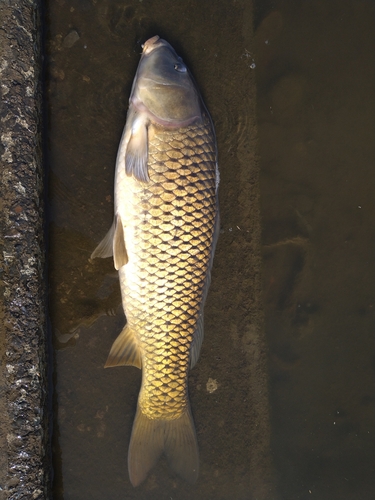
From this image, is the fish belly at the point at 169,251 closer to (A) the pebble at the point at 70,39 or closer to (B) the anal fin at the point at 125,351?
(B) the anal fin at the point at 125,351

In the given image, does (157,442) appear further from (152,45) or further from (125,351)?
(152,45)

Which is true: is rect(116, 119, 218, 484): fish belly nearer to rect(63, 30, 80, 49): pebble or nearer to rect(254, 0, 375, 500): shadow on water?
rect(254, 0, 375, 500): shadow on water

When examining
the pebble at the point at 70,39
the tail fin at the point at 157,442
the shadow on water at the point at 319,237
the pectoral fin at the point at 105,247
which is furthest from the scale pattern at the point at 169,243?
the pebble at the point at 70,39

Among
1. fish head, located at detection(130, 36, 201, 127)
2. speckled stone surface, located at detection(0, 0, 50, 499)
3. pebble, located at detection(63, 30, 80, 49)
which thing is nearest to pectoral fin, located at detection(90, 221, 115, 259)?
speckled stone surface, located at detection(0, 0, 50, 499)

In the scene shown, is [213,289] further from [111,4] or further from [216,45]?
[111,4]

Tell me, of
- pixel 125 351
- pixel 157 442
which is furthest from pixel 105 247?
pixel 157 442
